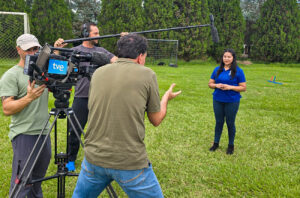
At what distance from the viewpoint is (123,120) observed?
1853mm

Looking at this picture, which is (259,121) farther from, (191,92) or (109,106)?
(109,106)

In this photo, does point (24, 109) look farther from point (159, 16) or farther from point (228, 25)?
point (228, 25)

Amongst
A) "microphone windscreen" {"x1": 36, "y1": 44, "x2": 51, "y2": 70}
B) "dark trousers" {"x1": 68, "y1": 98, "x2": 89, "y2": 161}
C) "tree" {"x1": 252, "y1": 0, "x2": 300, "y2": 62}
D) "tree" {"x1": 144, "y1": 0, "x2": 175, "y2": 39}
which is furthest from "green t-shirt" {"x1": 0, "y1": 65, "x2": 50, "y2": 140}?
"tree" {"x1": 252, "y1": 0, "x2": 300, "y2": 62}

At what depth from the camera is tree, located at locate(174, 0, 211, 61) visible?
26.4 metres

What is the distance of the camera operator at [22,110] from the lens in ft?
7.97

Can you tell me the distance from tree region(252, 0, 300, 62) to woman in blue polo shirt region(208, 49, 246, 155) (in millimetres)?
Result: 26105

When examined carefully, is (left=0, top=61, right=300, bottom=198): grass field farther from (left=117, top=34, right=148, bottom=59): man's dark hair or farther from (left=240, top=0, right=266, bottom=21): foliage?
(left=240, top=0, right=266, bottom=21): foliage

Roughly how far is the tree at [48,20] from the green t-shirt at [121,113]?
73.6 ft

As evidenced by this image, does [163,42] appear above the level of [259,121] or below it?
above

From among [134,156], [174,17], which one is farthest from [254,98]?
[174,17]

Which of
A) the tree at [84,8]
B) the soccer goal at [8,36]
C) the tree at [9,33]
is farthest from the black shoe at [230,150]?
the tree at [84,8]

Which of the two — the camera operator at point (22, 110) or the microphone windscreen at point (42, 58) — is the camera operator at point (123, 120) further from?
the camera operator at point (22, 110)

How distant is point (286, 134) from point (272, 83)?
8.96 meters

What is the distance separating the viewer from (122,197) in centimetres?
342
